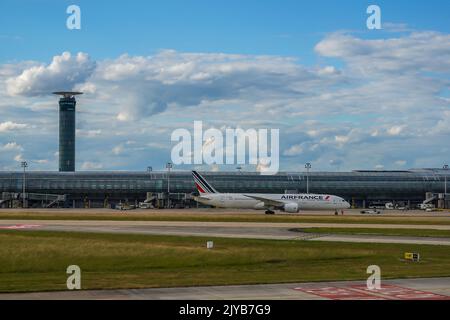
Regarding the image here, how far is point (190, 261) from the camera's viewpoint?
4375 centimetres

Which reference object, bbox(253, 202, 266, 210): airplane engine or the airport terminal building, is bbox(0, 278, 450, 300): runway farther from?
the airport terminal building

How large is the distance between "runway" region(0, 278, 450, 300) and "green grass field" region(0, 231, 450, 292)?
5.58ft

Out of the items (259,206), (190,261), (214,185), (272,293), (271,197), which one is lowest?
(190,261)

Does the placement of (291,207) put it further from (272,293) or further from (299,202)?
(272,293)

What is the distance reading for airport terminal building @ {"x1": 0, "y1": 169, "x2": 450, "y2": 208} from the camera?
172 metres

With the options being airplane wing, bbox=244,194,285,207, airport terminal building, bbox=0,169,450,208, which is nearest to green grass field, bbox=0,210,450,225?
airplane wing, bbox=244,194,285,207

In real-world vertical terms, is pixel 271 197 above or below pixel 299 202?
above

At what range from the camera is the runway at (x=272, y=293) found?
27500 mm

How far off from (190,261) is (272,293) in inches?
624

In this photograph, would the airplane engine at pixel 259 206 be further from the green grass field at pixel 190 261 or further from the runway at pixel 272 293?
the runway at pixel 272 293

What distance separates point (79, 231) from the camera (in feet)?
212

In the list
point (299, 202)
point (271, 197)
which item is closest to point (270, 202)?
point (271, 197)

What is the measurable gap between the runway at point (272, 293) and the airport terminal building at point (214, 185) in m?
139
